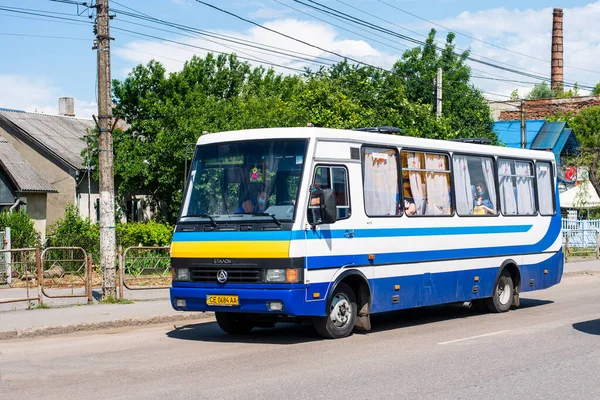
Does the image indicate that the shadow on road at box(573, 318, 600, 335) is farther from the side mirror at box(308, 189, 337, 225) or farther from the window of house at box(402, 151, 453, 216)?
the side mirror at box(308, 189, 337, 225)

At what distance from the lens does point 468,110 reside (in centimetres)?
5462

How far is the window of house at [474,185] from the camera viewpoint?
610 inches

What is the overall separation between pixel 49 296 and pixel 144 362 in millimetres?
7184

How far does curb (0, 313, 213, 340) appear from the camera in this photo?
1337 cm

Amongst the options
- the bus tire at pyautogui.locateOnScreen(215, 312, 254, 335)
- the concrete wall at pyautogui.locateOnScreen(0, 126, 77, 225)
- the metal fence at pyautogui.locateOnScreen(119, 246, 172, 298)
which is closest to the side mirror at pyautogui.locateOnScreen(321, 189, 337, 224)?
the bus tire at pyautogui.locateOnScreen(215, 312, 254, 335)

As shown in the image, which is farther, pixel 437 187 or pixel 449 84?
pixel 449 84

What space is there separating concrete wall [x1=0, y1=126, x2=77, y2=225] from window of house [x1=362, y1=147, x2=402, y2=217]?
2634cm

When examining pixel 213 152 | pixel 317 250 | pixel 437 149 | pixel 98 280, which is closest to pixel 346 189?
pixel 317 250

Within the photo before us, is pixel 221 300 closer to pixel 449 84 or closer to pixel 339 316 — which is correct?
pixel 339 316

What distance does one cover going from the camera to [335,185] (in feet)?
40.8

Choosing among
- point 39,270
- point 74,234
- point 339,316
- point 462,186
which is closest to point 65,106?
point 74,234

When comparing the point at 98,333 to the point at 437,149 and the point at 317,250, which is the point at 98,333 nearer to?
the point at 317,250

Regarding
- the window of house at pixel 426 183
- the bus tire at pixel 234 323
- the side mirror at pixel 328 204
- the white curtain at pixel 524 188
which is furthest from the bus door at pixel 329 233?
the white curtain at pixel 524 188

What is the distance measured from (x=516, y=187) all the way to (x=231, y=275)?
→ 7526 mm
